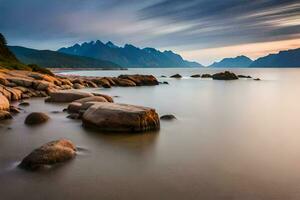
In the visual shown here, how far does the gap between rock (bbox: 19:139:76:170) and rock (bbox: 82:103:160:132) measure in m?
4.35

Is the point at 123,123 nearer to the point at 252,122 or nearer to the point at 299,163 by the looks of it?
the point at 299,163

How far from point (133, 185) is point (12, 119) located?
39.5 ft

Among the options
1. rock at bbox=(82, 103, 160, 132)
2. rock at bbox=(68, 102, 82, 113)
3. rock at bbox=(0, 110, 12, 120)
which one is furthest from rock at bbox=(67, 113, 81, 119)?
rock at bbox=(0, 110, 12, 120)

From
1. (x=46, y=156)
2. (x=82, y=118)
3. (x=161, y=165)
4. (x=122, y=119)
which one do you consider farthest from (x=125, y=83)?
(x=46, y=156)

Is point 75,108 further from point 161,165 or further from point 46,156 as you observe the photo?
point 161,165

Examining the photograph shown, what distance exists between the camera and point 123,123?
608 inches

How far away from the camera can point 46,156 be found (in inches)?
415

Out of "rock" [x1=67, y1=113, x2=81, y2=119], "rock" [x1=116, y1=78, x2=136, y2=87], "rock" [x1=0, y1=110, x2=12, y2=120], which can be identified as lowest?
"rock" [x1=116, y1=78, x2=136, y2=87]

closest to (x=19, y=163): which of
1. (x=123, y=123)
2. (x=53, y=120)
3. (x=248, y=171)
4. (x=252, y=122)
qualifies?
(x=123, y=123)

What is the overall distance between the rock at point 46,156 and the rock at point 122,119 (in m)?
4.35

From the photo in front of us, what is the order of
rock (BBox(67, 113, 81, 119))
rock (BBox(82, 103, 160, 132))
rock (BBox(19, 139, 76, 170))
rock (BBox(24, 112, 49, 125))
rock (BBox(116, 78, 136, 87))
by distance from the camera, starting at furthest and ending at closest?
rock (BBox(116, 78, 136, 87)), rock (BBox(67, 113, 81, 119)), rock (BBox(24, 112, 49, 125)), rock (BBox(82, 103, 160, 132)), rock (BBox(19, 139, 76, 170))

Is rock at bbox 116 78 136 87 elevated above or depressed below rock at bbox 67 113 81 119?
below

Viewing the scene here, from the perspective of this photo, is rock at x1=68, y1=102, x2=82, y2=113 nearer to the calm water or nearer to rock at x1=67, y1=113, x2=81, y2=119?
rock at x1=67, y1=113, x2=81, y2=119

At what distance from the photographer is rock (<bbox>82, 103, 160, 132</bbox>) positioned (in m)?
15.5
